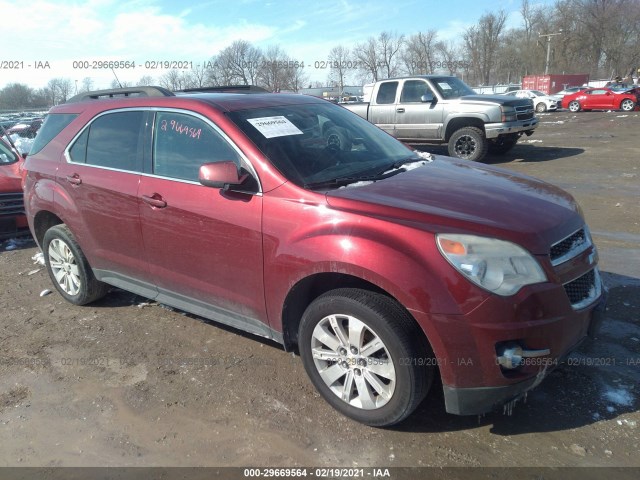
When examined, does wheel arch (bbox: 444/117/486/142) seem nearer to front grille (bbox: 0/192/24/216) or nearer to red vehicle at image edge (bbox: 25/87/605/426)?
red vehicle at image edge (bbox: 25/87/605/426)

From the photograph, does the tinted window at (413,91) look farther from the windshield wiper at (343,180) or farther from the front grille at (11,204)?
the windshield wiper at (343,180)

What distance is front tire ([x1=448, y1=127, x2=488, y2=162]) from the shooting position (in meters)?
11.3

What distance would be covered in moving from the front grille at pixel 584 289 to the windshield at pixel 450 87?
9.57 metres

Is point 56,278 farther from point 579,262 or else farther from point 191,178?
point 579,262

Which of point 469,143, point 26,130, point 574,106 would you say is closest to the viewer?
point 469,143

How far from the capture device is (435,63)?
61688 mm

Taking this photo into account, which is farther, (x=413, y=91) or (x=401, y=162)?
(x=413, y=91)

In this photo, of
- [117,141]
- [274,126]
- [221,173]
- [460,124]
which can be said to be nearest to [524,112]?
[460,124]

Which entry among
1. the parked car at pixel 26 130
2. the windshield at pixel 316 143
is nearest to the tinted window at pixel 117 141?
the windshield at pixel 316 143

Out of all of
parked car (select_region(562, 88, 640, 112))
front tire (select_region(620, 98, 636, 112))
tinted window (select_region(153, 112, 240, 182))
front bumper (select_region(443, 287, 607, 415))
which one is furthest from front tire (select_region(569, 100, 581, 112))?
front bumper (select_region(443, 287, 607, 415))

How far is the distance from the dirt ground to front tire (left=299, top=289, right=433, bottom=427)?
17cm

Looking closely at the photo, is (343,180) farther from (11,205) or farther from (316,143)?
(11,205)

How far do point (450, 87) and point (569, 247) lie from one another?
1010 centimetres

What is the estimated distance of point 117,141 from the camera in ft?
13.1
